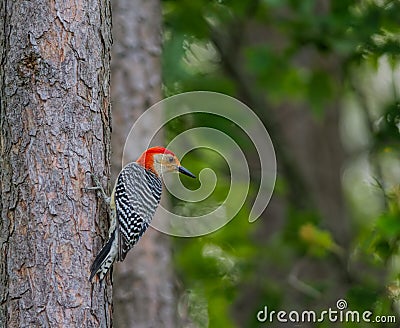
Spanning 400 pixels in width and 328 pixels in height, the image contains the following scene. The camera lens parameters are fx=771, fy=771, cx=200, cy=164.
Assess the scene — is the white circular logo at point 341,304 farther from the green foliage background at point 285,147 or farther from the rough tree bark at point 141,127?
the rough tree bark at point 141,127

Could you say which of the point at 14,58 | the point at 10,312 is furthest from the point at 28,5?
the point at 10,312

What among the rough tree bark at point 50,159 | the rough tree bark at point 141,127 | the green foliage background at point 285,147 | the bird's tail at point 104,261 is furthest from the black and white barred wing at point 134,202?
the green foliage background at point 285,147

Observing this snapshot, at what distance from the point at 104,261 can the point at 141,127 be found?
230 centimetres

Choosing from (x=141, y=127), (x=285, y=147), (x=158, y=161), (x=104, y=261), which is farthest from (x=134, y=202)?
(x=285, y=147)

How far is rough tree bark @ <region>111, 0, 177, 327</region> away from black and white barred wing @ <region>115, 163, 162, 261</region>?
1121 mm

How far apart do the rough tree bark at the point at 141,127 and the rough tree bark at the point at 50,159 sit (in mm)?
1859

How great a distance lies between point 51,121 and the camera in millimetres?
3256

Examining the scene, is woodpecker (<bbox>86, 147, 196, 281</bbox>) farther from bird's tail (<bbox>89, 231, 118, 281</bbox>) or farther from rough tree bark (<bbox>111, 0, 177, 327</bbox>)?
rough tree bark (<bbox>111, 0, 177, 327</bbox>)

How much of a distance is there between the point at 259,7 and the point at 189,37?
2.67 ft

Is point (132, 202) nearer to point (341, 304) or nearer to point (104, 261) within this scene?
point (104, 261)

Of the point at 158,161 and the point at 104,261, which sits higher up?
the point at 104,261

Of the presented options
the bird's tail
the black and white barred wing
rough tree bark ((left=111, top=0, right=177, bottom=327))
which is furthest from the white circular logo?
the bird's tail

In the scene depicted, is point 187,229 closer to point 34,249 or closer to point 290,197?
point 290,197

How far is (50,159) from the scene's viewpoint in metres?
3.22
